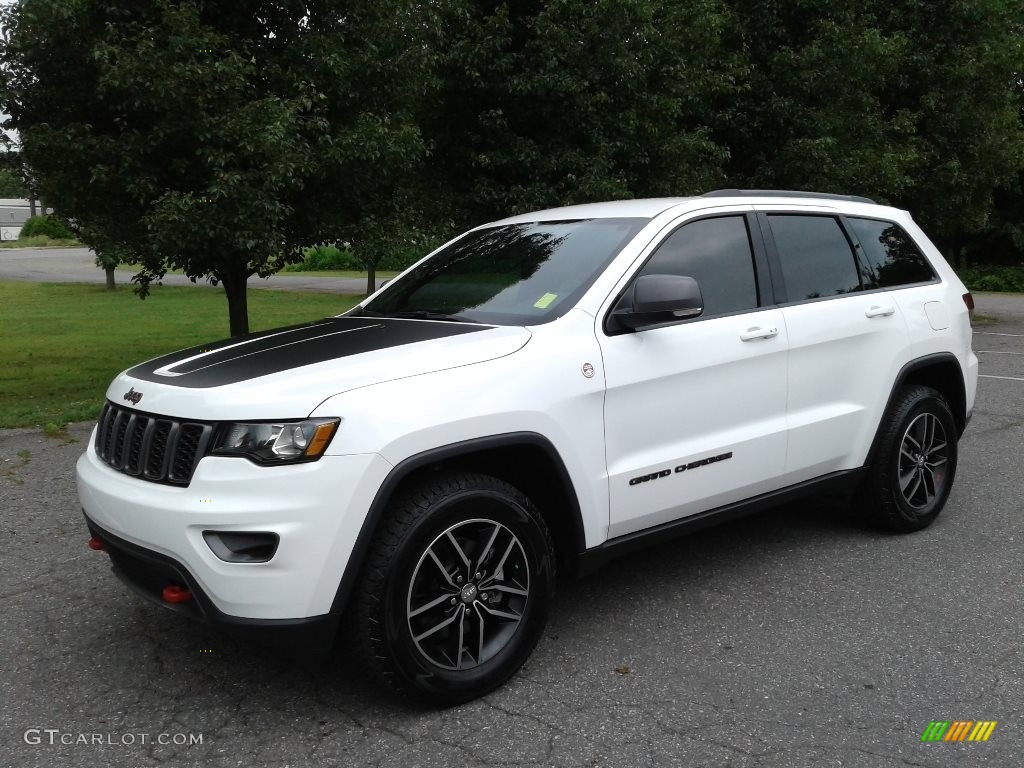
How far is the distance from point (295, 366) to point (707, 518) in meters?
1.90

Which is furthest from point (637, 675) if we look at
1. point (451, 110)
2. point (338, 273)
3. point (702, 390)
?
point (338, 273)

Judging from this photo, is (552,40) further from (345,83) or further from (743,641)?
(743,641)

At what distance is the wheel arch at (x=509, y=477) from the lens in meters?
3.20

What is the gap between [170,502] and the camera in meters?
3.20

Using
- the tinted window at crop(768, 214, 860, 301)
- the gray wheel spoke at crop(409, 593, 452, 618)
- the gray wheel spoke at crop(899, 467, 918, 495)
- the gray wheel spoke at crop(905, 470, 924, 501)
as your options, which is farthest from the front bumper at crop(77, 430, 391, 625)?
the gray wheel spoke at crop(905, 470, 924, 501)

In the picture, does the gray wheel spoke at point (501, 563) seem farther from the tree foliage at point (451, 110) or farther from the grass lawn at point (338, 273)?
the grass lawn at point (338, 273)

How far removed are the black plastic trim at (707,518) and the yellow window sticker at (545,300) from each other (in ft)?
3.18

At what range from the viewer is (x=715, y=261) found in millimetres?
4477

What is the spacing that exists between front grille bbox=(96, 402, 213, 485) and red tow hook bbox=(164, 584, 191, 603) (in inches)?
13.9

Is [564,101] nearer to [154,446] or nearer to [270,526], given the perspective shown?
[154,446]

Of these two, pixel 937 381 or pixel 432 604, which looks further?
pixel 937 381

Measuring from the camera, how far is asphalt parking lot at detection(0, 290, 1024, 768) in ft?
10.5

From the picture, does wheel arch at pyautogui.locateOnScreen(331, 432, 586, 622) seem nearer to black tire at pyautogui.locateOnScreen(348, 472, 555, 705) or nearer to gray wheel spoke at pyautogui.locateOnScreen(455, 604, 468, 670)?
black tire at pyautogui.locateOnScreen(348, 472, 555, 705)

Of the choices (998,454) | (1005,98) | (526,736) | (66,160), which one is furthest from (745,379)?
(1005,98)
